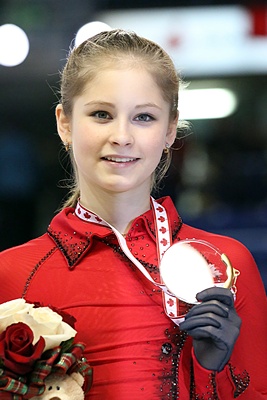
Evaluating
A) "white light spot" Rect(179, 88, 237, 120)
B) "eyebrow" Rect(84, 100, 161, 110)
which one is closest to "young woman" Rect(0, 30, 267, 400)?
"eyebrow" Rect(84, 100, 161, 110)

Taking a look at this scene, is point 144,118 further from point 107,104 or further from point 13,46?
point 13,46

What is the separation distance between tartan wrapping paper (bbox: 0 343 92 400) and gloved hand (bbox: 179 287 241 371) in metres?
0.20

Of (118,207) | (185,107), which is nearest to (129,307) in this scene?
(118,207)

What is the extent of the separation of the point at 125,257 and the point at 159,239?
0.08 metres

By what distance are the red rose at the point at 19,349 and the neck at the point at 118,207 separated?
40cm

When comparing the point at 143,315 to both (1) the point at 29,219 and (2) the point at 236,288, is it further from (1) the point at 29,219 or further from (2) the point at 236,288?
(1) the point at 29,219

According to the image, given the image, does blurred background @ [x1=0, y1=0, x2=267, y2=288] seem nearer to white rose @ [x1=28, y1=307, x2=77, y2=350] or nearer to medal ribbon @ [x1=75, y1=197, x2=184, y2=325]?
medal ribbon @ [x1=75, y1=197, x2=184, y2=325]

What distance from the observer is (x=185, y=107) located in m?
3.32

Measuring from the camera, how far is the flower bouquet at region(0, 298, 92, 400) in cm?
164

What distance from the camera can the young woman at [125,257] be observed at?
6.04ft

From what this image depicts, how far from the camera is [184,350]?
186cm

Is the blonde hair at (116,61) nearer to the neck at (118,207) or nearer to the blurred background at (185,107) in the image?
the neck at (118,207)

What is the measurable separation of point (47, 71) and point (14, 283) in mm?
1661

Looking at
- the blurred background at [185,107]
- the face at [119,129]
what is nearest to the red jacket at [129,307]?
the face at [119,129]
